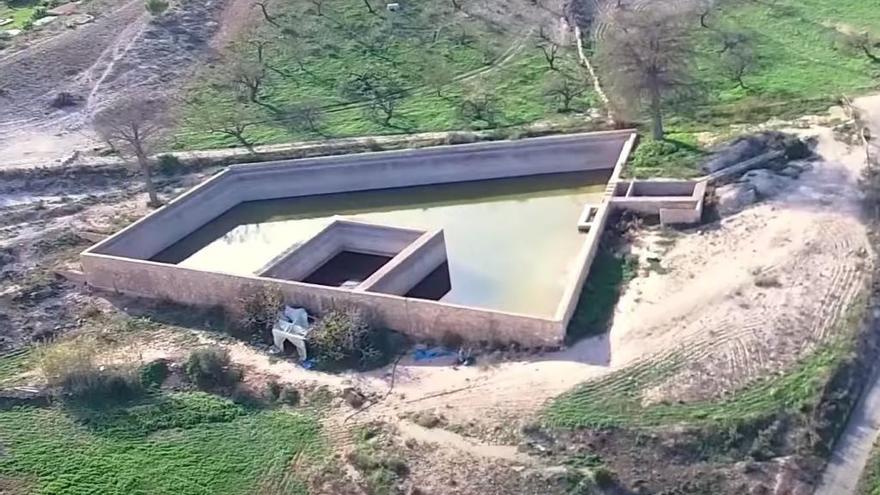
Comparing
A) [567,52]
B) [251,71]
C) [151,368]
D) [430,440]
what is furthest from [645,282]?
[251,71]

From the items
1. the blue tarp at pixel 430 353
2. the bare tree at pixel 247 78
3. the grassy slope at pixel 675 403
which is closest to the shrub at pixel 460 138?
the bare tree at pixel 247 78

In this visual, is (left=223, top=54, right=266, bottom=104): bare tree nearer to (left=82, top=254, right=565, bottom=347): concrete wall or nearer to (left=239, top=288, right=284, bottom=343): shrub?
(left=82, top=254, right=565, bottom=347): concrete wall

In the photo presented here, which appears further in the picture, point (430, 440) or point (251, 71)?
point (251, 71)

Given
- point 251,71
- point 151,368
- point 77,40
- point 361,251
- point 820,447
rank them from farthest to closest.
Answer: point 77,40
point 251,71
point 361,251
point 151,368
point 820,447

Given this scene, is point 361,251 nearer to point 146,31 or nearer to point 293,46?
point 293,46

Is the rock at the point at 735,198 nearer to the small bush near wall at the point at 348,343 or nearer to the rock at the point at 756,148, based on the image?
the rock at the point at 756,148

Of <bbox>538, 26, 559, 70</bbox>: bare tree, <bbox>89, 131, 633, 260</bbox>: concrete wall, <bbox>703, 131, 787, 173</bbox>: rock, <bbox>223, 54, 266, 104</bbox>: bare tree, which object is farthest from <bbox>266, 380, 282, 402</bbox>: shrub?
<bbox>538, 26, 559, 70</bbox>: bare tree
